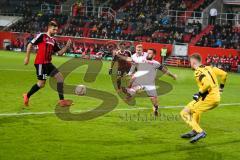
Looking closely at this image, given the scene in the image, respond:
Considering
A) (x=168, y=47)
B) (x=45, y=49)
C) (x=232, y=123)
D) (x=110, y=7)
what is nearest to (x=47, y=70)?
(x=45, y=49)

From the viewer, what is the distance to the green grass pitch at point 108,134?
9.30 m

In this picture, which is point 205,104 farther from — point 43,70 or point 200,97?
point 43,70

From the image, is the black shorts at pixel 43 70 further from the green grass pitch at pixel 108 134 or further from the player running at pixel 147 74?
the player running at pixel 147 74

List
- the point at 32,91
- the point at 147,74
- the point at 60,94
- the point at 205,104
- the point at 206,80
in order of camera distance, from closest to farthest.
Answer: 1. the point at 206,80
2. the point at 205,104
3. the point at 32,91
4. the point at 60,94
5. the point at 147,74

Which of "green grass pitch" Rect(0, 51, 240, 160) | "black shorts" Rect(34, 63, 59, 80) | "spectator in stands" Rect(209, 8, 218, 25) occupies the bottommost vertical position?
"green grass pitch" Rect(0, 51, 240, 160)

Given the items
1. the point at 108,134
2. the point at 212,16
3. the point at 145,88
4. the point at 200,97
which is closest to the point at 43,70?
the point at 145,88

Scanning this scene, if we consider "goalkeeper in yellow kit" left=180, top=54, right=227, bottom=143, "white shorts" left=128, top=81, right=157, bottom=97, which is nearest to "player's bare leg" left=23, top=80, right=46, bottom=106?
"white shorts" left=128, top=81, right=157, bottom=97

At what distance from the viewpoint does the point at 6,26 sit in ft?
185

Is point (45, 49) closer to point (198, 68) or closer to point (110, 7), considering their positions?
point (198, 68)

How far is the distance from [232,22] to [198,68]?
119 feet

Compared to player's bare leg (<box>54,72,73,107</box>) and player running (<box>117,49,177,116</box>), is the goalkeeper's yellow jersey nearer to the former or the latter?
player running (<box>117,49,177,116</box>)

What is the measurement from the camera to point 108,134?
36.4 feet

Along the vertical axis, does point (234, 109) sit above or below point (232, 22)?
below

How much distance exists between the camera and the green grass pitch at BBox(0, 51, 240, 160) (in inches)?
366
